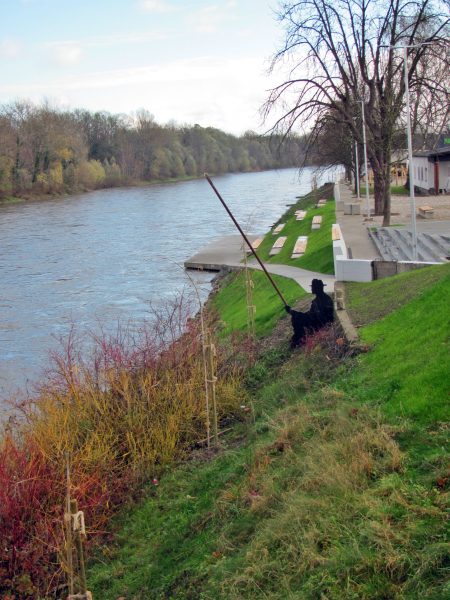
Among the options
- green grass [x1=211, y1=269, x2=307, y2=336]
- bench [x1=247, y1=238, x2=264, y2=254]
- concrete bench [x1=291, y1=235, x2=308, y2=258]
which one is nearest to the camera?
green grass [x1=211, y1=269, x2=307, y2=336]

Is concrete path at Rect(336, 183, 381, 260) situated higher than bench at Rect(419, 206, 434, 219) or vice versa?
bench at Rect(419, 206, 434, 219)

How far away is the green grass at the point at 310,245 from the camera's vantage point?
23.9 metres

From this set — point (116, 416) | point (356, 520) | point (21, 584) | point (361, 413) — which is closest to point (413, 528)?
point (356, 520)

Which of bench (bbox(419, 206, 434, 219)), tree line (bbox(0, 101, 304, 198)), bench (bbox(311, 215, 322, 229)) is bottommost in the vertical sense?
bench (bbox(311, 215, 322, 229))

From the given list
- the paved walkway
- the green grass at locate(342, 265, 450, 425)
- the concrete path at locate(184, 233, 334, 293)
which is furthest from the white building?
the green grass at locate(342, 265, 450, 425)

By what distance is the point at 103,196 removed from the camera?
93375 mm

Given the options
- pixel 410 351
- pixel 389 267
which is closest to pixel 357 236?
pixel 389 267

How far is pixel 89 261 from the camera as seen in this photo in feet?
127

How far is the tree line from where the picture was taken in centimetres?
9419

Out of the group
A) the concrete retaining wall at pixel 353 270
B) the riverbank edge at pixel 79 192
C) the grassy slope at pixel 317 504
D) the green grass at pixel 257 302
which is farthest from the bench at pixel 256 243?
the riverbank edge at pixel 79 192

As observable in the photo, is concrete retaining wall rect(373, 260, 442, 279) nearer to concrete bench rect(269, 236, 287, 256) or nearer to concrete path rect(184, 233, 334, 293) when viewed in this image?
concrete path rect(184, 233, 334, 293)

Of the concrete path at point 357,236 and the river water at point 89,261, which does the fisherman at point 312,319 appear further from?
the concrete path at point 357,236

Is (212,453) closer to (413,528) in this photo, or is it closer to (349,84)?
(413,528)

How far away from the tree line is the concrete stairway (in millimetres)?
42437
